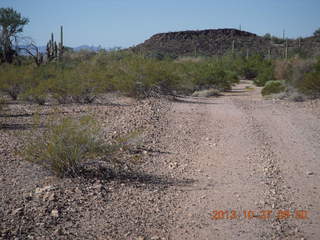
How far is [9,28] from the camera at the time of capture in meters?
32.9

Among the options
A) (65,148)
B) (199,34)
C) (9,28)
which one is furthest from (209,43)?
(65,148)

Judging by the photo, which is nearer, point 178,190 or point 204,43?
point 178,190

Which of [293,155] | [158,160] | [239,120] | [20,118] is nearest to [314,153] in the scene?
[293,155]

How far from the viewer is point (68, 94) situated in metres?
16.9

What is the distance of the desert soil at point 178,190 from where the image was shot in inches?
199

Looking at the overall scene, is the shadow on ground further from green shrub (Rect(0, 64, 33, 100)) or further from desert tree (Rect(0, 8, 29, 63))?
desert tree (Rect(0, 8, 29, 63))

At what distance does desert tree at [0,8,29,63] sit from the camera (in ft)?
97.2

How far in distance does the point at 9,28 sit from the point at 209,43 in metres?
47.2

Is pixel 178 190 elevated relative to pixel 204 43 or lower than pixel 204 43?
lower

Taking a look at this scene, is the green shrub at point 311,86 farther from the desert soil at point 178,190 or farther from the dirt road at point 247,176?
the desert soil at point 178,190

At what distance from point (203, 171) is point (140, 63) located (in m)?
14.2

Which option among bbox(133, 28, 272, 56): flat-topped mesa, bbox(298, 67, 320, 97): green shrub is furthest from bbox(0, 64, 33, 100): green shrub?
bbox(133, 28, 272, 56): flat-topped mesa
